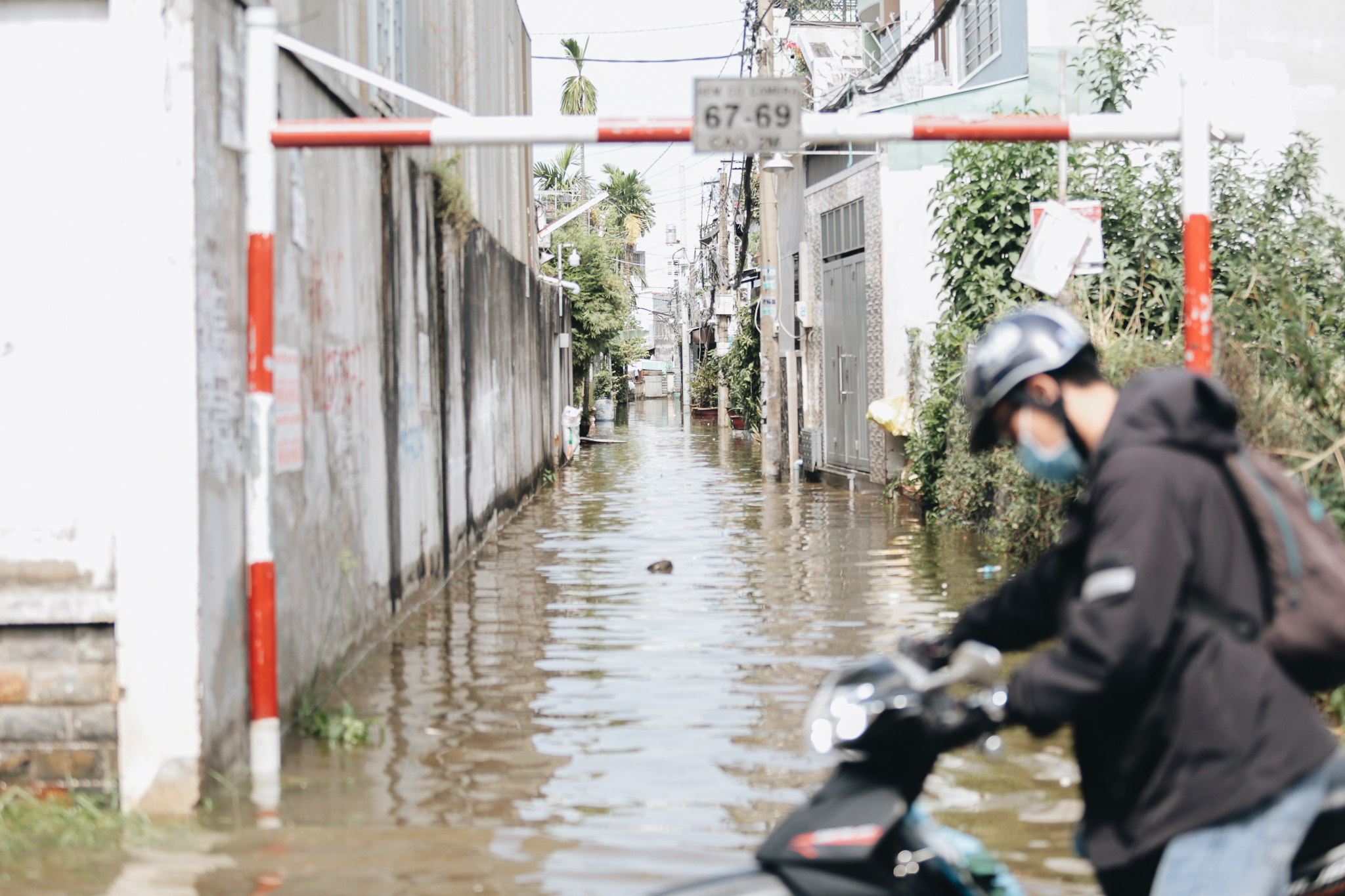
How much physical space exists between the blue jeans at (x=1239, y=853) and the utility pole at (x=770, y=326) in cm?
1903

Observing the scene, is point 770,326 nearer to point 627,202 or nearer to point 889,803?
point 889,803

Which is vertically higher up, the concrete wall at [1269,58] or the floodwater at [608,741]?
the concrete wall at [1269,58]

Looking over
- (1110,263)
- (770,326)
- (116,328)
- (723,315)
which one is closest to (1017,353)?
(116,328)

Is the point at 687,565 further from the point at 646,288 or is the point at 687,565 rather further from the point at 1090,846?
the point at 646,288

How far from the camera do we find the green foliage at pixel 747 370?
29.9 meters

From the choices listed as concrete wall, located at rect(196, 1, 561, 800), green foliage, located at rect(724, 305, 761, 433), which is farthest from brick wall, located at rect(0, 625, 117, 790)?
green foliage, located at rect(724, 305, 761, 433)

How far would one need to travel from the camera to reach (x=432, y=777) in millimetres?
5816

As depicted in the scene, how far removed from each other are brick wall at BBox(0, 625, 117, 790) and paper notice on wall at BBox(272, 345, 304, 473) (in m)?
1.18

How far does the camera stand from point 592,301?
3691 cm

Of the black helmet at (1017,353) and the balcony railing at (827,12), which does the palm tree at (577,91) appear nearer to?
the balcony railing at (827,12)

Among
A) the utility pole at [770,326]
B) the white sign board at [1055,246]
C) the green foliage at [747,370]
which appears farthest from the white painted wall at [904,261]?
the green foliage at [747,370]

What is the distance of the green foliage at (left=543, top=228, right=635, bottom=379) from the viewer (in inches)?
1441

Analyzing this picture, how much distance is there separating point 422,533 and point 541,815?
5202 millimetres

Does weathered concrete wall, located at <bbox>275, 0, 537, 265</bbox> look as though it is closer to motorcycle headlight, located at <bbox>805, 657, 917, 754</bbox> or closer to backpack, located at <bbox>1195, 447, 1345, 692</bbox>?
motorcycle headlight, located at <bbox>805, 657, 917, 754</bbox>
